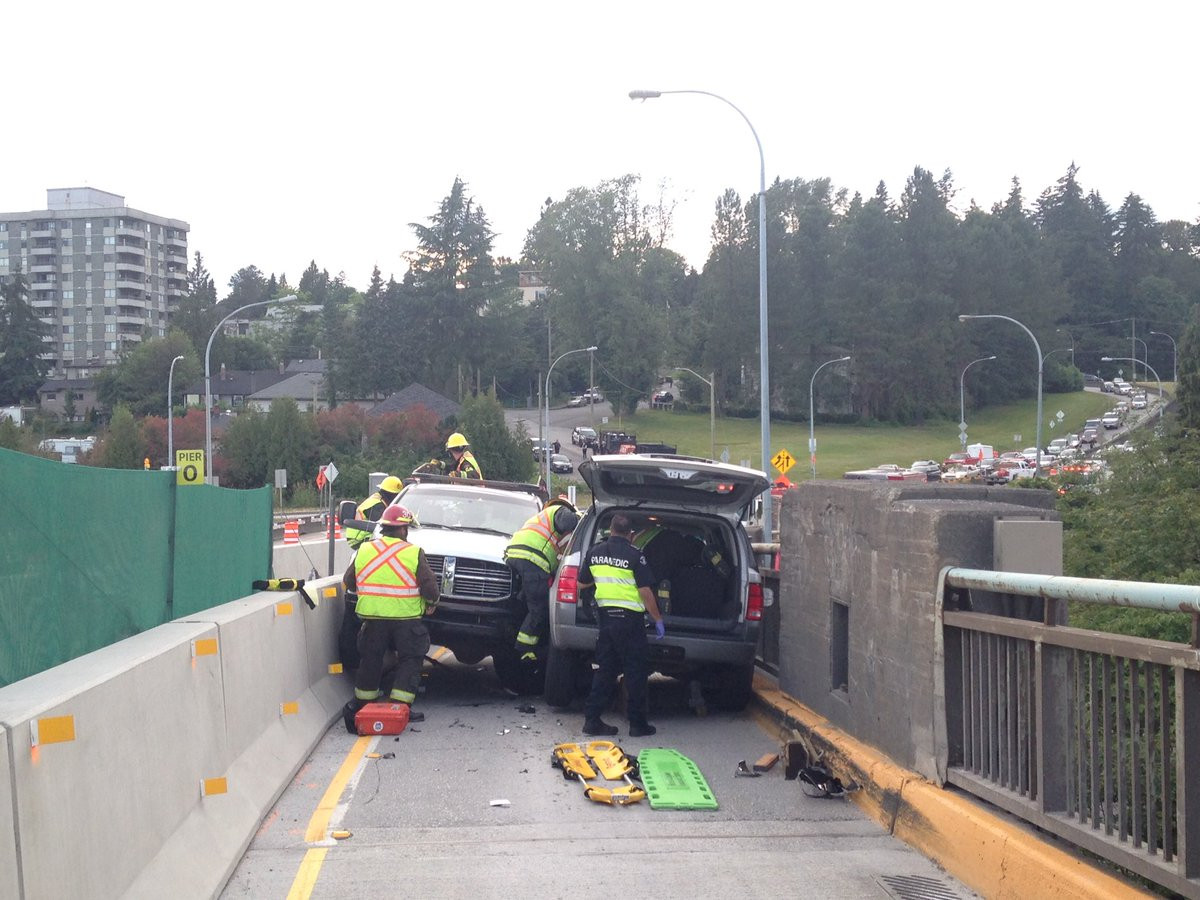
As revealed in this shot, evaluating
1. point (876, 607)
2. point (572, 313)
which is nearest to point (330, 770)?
point (876, 607)

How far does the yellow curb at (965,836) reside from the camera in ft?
17.7

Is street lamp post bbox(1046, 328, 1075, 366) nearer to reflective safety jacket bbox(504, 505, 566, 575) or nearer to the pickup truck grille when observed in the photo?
reflective safety jacket bbox(504, 505, 566, 575)

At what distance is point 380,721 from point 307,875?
151 inches

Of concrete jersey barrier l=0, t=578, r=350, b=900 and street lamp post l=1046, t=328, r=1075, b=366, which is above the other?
street lamp post l=1046, t=328, r=1075, b=366

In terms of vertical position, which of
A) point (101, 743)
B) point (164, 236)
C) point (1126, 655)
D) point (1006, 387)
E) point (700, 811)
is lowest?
point (700, 811)

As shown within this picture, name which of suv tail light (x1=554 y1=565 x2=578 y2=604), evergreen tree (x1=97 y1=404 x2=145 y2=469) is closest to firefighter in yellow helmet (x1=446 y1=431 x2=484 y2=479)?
suv tail light (x1=554 y1=565 x2=578 y2=604)

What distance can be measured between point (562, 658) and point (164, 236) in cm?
14823

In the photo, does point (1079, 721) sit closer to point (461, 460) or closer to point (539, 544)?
point (539, 544)

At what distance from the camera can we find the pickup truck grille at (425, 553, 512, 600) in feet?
39.0

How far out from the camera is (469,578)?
1194cm

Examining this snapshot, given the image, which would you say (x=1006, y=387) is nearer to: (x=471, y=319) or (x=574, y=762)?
(x=471, y=319)

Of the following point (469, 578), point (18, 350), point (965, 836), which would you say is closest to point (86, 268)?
point (18, 350)

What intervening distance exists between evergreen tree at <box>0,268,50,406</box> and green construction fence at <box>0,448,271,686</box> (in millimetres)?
119356

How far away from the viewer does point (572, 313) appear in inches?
4016
